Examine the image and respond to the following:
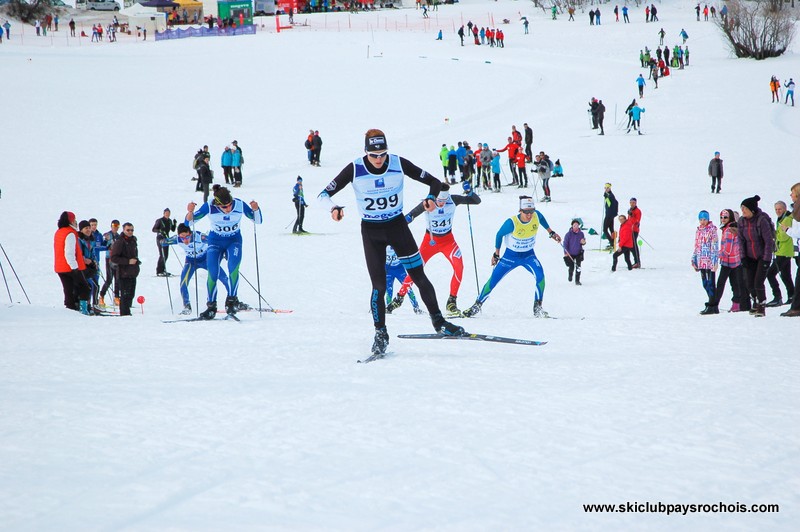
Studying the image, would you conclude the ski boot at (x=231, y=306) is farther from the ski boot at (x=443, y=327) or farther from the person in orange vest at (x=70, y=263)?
the ski boot at (x=443, y=327)

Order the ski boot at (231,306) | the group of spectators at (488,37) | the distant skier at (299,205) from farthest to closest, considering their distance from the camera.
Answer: the group of spectators at (488,37), the distant skier at (299,205), the ski boot at (231,306)

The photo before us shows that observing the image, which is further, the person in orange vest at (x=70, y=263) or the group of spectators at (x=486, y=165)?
the group of spectators at (x=486, y=165)

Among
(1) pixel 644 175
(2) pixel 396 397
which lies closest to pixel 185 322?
(2) pixel 396 397

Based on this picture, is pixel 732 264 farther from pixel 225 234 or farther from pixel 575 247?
pixel 225 234

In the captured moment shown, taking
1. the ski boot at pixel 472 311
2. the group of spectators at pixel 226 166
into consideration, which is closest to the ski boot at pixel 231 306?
the ski boot at pixel 472 311

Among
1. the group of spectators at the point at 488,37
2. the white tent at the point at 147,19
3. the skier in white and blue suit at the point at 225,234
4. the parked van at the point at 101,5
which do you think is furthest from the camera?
the parked van at the point at 101,5

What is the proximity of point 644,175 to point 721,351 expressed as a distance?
60.7 ft

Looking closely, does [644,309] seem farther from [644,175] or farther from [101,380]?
[644,175]

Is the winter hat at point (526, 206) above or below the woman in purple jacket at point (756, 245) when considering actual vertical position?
above

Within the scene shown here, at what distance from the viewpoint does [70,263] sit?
10.7 m

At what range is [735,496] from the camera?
12.5 feet

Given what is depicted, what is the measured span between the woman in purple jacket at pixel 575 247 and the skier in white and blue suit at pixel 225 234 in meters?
6.61

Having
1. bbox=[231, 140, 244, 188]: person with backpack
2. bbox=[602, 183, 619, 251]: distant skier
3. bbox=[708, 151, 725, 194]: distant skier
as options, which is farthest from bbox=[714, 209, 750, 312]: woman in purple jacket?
bbox=[231, 140, 244, 188]: person with backpack

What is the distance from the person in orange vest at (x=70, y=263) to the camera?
10625 millimetres
